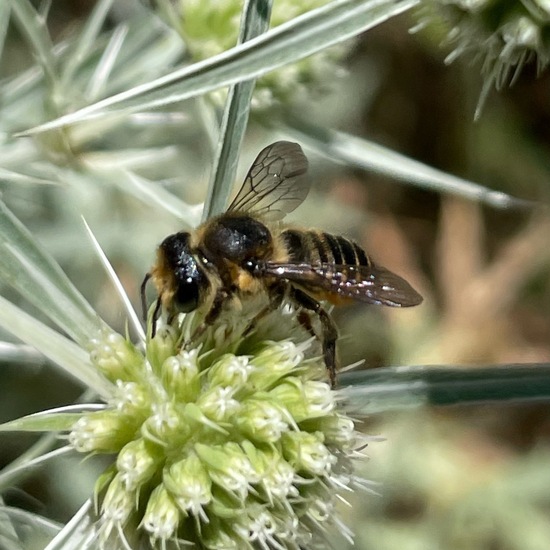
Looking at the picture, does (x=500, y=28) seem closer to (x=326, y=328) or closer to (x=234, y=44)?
(x=326, y=328)

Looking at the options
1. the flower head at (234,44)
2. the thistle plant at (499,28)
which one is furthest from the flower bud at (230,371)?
the flower head at (234,44)

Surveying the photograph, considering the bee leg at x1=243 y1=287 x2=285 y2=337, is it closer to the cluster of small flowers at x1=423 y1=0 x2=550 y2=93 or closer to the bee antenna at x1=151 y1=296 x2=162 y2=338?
the bee antenna at x1=151 y1=296 x2=162 y2=338

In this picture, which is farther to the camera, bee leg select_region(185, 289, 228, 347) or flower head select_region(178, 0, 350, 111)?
flower head select_region(178, 0, 350, 111)

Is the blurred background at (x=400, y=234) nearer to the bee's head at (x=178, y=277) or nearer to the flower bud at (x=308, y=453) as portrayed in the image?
the bee's head at (x=178, y=277)

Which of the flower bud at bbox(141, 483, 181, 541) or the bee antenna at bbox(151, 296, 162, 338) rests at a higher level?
the bee antenna at bbox(151, 296, 162, 338)

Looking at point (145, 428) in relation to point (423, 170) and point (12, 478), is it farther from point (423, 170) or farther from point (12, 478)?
point (423, 170)

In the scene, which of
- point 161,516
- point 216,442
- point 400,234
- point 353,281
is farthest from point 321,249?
point 400,234

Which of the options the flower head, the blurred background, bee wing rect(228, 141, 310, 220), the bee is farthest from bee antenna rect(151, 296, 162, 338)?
the flower head
